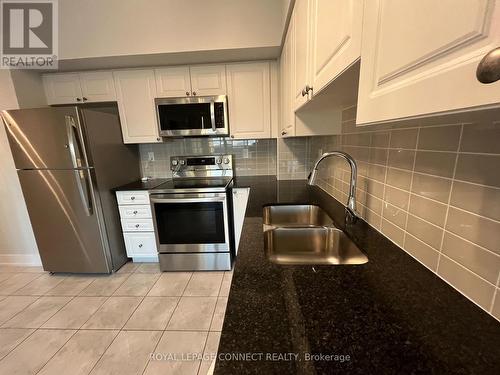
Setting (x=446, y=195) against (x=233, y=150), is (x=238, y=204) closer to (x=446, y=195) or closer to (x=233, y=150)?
(x=233, y=150)

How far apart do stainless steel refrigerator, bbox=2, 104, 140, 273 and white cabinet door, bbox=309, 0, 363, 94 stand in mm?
2058

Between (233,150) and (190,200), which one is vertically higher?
(233,150)

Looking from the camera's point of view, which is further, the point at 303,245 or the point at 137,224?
the point at 137,224

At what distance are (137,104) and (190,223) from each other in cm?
141

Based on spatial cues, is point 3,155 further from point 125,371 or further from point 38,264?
point 125,371

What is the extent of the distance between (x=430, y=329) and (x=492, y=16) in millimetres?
612

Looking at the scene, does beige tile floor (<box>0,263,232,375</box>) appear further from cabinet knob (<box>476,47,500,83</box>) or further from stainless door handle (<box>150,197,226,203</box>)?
cabinet knob (<box>476,47,500,83</box>)

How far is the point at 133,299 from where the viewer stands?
1.91 meters

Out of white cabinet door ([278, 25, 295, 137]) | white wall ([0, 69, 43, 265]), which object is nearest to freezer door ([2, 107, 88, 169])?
white wall ([0, 69, 43, 265])

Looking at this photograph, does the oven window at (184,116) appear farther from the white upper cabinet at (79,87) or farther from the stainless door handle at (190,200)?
the stainless door handle at (190,200)

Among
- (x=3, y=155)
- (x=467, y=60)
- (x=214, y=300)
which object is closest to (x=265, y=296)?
(x=467, y=60)

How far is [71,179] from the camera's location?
6.61ft

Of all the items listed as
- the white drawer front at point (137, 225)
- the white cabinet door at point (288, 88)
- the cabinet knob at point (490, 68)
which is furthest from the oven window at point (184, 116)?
the cabinet knob at point (490, 68)

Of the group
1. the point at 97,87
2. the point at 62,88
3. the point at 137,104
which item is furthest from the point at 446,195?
the point at 62,88
